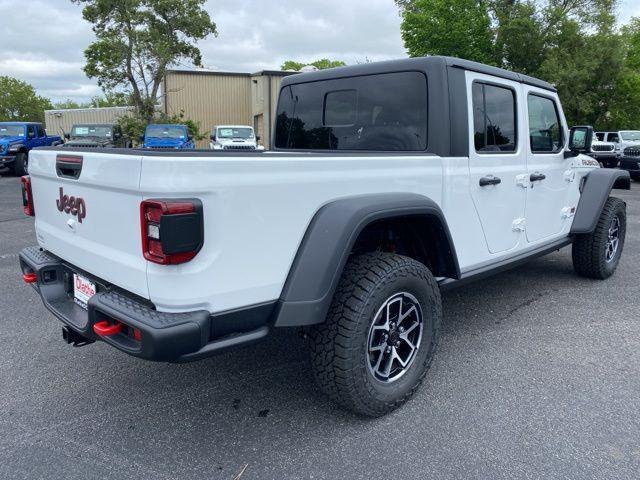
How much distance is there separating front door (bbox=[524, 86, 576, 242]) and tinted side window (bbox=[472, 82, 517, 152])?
0.28 metres

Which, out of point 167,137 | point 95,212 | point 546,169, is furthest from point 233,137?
point 95,212

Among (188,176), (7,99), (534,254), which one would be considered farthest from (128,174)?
(7,99)

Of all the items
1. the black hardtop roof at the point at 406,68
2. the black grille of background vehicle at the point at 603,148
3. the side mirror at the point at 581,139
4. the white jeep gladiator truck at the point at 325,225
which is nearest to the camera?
the white jeep gladiator truck at the point at 325,225

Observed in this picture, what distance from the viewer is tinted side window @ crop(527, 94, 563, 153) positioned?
13.0 ft

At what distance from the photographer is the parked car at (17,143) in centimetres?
1831

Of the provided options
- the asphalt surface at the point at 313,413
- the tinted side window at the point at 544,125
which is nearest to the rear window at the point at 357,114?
the tinted side window at the point at 544,125

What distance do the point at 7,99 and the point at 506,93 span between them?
91.8 metres

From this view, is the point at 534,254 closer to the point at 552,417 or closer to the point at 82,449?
the point at 552,417

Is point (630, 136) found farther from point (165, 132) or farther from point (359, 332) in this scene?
point (359, 332)

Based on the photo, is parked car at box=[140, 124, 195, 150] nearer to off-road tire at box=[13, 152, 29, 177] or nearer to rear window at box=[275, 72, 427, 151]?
off-road tire at box=[13, 152, 29, 177]

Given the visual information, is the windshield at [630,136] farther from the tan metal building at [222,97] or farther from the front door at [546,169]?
the tan metal building at [222,97]

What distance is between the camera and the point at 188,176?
1924mm

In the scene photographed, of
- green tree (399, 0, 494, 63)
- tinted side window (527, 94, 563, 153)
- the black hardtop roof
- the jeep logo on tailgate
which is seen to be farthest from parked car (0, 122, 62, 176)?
tinted side window (527, 94, 563, 153)

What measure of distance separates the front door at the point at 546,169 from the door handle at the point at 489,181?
59 centimetres
